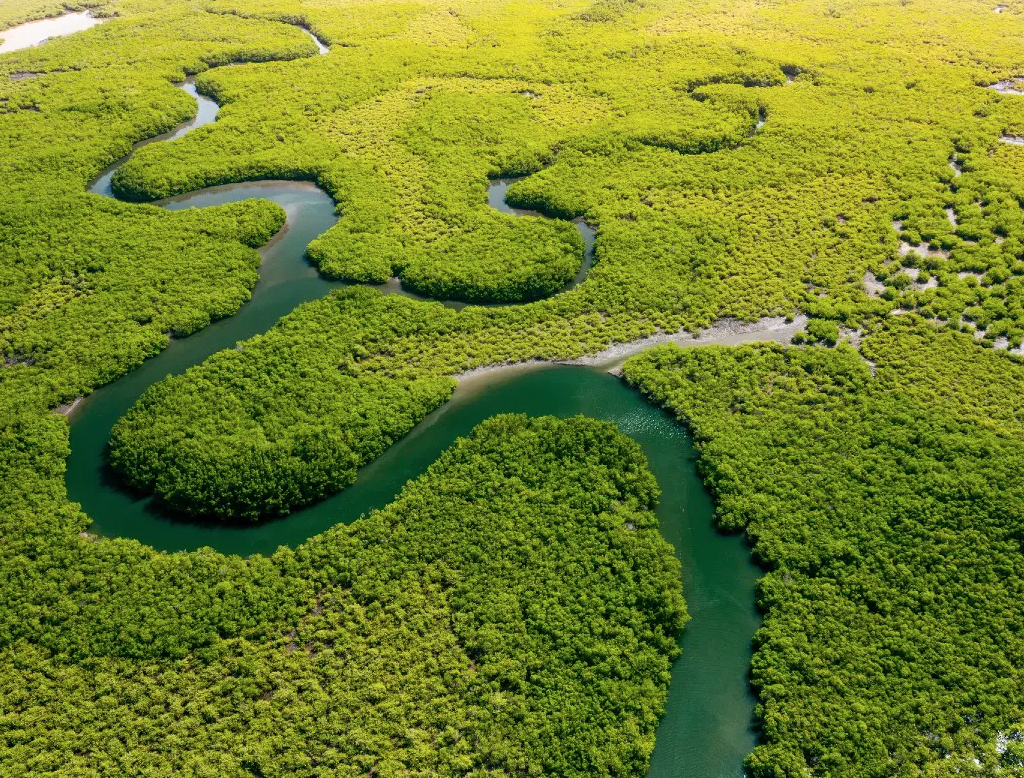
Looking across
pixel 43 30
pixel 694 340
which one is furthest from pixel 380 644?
pixel 43 30

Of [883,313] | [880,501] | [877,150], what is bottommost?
[880,501]

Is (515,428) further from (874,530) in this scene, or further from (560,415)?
(874,530)

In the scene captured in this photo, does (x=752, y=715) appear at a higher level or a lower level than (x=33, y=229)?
lower

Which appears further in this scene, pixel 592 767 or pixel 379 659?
pixel 379 659

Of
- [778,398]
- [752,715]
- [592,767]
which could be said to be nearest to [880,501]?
[778,398]

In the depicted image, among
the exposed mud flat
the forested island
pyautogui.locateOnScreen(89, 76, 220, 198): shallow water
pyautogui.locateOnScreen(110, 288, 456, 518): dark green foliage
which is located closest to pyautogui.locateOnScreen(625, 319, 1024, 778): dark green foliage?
the forested island

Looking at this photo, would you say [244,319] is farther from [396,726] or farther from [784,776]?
[784,776]

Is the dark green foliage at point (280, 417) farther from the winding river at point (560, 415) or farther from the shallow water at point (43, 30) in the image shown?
the shallow water at point (43, 30)
